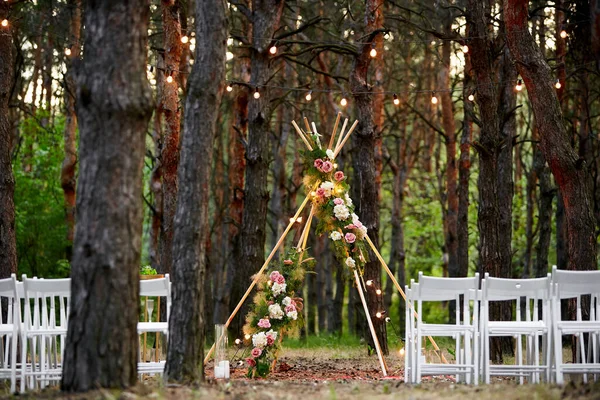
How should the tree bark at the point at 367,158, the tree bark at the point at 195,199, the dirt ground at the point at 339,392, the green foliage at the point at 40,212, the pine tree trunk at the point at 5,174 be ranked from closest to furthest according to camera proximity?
1. the dirt ground at the point at 339,392
2. the tree bark at the point at 195,199
3. the pine tree trunk at the point at 5,174
4. the tree bark at the point at 367,158
5. the green foliage at the point at 40,212

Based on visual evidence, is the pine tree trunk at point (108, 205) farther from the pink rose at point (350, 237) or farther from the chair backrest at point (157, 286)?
the pink rose at point (350, 237)

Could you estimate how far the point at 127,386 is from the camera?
6500mm

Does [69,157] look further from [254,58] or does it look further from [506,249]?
[506,249]

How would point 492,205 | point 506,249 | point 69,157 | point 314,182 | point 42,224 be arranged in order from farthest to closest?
point 42,224 → point 69,157 → point 506,249 → point 492,205 → point 314,182

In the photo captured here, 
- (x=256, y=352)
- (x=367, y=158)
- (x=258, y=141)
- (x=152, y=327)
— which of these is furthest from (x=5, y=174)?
(x=367, y=158)

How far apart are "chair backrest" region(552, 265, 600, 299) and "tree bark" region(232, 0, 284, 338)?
7247 millimetres

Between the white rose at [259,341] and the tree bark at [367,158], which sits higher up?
the tree bark at [367,158]

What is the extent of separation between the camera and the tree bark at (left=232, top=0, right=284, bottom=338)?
574 inches

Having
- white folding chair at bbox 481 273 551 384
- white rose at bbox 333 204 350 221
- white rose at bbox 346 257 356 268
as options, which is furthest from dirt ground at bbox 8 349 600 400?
white rose at bbox 333 204 350 221

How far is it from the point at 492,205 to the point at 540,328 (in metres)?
4.81

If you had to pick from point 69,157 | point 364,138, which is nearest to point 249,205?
point 364,138

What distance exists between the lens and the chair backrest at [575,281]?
8047 millimetres

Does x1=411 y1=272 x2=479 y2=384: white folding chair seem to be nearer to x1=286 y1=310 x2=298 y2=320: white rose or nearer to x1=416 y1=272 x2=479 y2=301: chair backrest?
x1=416 y1=272 x2=479 y2=301: chair backrest

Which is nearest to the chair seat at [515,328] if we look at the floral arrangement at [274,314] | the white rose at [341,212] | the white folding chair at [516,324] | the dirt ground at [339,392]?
the white folding chair at [516,324]
